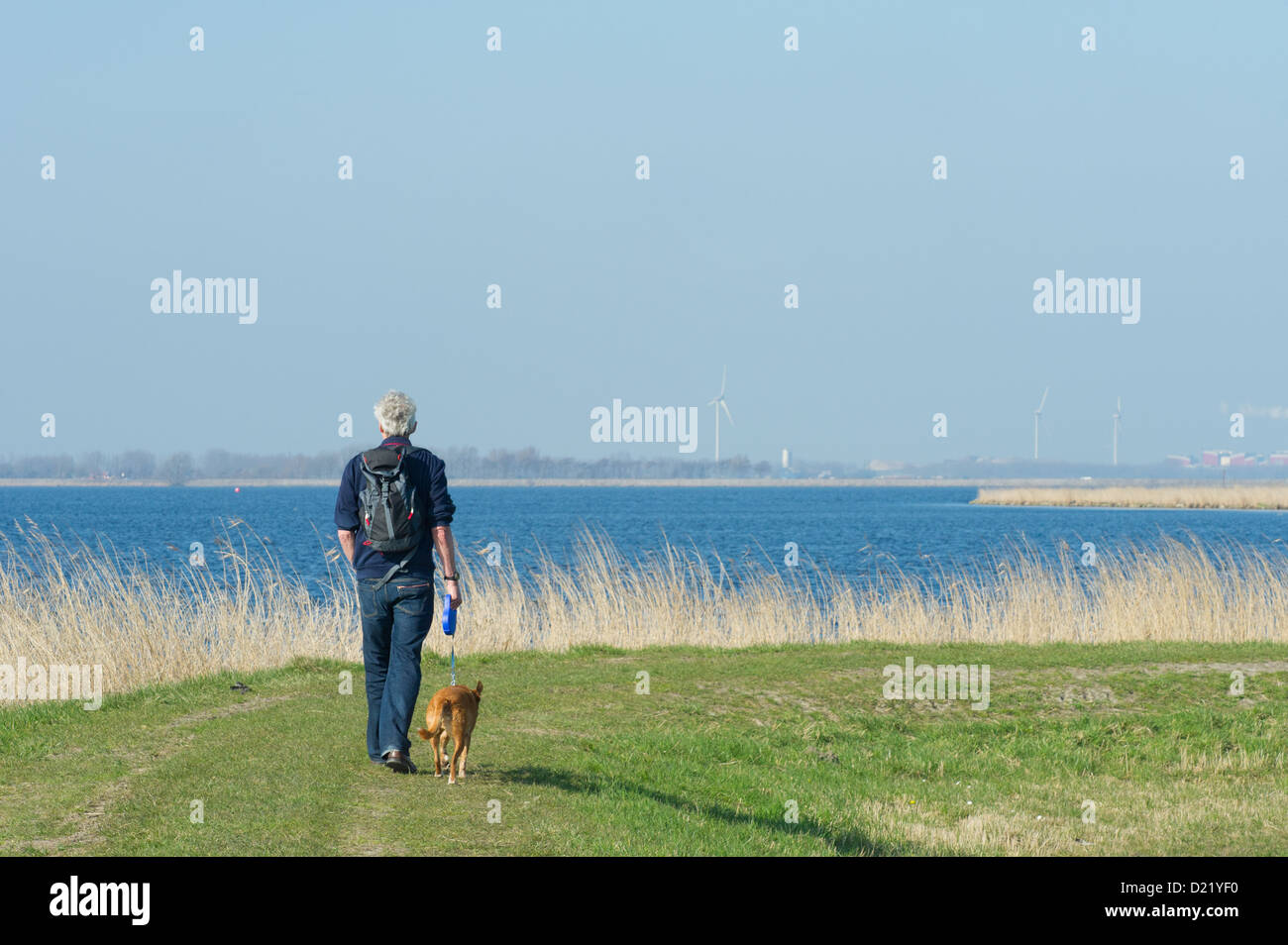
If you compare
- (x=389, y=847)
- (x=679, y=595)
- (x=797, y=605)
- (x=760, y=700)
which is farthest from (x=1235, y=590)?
(x=389, y=847)

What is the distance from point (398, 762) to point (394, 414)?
8.35ft

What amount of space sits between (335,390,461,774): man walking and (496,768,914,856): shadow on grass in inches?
59.9

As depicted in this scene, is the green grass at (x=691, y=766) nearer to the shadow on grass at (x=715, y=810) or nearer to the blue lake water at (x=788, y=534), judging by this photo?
the shadow on grass at (x=715, y=810)

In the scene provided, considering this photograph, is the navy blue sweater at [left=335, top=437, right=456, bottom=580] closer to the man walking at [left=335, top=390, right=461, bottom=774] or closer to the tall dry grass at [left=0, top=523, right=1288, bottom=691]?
the man walking at [left=335, top=390, right=461, bottom=774]

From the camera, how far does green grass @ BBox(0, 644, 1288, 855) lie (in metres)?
8.19

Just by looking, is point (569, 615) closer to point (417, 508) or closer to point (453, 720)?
point (453, 720)

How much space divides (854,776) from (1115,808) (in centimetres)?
237

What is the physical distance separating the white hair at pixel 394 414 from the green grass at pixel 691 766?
8.34 ft

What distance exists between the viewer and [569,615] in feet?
69.3

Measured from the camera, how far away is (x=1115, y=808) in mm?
11273

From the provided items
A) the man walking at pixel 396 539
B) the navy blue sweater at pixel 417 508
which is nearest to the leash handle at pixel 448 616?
the man walking at pixel 396 539

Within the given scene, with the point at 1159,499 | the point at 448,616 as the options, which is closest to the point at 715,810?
the point at 448,616
